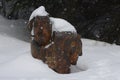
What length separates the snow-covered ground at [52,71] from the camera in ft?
14.1

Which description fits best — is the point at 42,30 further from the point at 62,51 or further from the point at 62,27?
the point at 62,51

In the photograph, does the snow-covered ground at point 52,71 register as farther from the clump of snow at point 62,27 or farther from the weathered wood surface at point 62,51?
the clump of snow at point 62,27

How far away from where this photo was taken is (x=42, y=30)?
4.68 m

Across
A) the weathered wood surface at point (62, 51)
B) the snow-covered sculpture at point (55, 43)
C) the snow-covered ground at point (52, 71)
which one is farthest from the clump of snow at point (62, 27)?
the snow-covered ground at point (52, 71)

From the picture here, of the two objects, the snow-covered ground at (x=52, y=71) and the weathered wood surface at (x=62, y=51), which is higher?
the weathered wood surface at (x=62, y=51)

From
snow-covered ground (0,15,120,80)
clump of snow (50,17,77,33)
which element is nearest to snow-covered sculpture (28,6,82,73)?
clump of snow (50,17,77,33)

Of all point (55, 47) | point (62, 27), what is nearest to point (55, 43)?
point (55, 47)

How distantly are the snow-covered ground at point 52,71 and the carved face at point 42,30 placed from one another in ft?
0.93

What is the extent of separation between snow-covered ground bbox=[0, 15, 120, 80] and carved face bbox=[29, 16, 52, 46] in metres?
0.28

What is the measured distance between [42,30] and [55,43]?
0.31 m

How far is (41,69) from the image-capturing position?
451 centimetres

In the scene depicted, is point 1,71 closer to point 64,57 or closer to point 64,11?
point 64,57

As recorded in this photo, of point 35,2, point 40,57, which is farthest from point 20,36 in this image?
point 40,57

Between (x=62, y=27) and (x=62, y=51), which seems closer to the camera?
(x=62, y=51)
